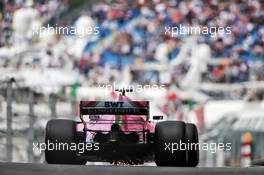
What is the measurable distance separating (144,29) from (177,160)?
24.4ft

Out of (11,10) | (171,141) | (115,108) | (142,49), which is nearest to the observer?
(171,141)

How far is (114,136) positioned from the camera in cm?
603

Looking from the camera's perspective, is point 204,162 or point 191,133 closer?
point 191,133

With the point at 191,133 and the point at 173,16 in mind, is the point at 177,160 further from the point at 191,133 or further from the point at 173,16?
the point at 173,16

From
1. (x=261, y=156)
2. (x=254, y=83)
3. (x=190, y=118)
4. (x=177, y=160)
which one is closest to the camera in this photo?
(x=177, y=160)

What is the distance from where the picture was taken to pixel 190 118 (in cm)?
1140

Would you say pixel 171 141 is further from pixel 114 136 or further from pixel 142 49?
pixel 142 49

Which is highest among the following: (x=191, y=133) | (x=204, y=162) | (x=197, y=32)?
(x=197, y=32)

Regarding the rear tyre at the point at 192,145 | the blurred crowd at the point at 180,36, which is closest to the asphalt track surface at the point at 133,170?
the rear tyre at the point at 192,145

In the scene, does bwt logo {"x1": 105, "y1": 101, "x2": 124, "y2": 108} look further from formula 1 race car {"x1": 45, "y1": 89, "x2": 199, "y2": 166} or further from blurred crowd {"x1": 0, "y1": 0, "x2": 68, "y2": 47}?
blurred crowd {"x1": 0, "y1": 0, "x2": 68, "y2": 47}

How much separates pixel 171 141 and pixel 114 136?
1.66 feet

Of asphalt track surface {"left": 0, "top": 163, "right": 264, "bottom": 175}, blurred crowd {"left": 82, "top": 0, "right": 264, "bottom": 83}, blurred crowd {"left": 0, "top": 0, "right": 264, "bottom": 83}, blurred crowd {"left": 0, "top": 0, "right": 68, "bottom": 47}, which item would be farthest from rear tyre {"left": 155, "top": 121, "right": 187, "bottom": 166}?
blurred crowd {"left": 0, "top": 0, "right": 68, "bottom": 47}

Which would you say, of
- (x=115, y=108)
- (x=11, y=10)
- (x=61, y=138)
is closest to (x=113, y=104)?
(x=115, y=108)

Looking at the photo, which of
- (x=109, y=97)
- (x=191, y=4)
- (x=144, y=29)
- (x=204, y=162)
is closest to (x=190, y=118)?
(x=204, y=162)
